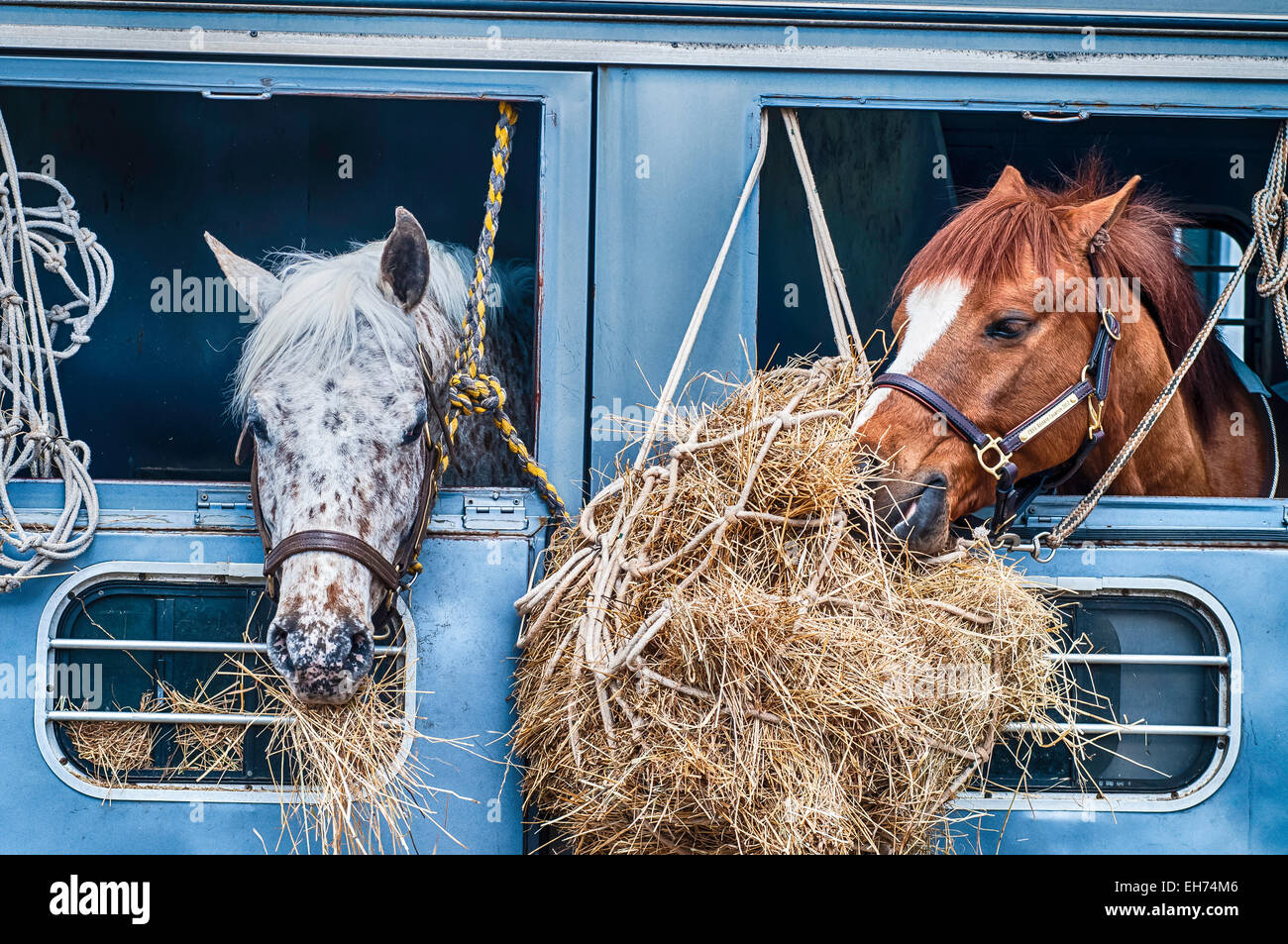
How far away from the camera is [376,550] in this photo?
182cm

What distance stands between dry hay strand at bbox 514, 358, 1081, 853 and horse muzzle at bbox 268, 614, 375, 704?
384mm

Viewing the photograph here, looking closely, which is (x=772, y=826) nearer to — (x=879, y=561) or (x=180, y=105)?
(x=879, y=561)

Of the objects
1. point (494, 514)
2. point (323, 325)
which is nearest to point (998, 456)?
point (494, 514)

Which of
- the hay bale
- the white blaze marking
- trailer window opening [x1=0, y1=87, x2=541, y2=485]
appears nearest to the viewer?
the hay bale

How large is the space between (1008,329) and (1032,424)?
0.22 metres

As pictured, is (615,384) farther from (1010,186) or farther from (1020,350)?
(1010,186)

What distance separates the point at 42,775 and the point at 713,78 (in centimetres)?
219

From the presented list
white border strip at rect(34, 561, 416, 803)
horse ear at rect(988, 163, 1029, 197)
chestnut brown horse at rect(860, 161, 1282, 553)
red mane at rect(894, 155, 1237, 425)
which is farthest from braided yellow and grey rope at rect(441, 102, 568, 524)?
horse ear at rect(988, 163, 1029, 197)

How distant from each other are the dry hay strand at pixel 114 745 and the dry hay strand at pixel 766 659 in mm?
850

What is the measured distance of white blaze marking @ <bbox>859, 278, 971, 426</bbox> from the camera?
6.48ft

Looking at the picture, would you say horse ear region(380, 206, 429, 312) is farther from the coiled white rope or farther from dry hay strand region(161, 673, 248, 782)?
dry hay strand region(161, 673, 248, 782)

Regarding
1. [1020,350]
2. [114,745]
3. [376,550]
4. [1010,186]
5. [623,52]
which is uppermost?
[623,52]

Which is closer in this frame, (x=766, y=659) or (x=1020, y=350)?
(x=766, y=659)

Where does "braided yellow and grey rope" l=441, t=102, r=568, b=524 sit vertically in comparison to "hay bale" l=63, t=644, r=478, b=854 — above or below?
above
